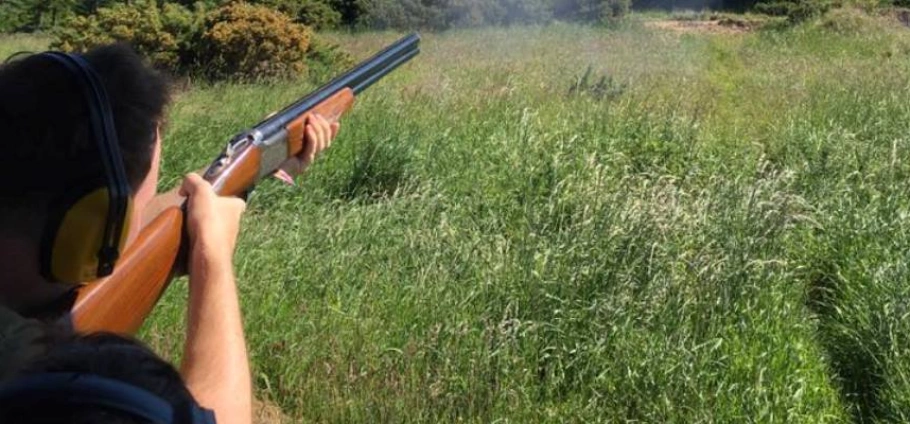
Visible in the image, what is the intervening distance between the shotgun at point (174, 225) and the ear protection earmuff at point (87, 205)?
0.31 feet

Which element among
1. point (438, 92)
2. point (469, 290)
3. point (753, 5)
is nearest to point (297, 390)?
point (469, 290)

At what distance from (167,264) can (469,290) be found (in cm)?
285

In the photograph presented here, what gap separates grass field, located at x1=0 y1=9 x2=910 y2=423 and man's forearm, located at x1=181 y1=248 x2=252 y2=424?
2132mm

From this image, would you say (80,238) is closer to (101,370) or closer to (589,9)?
(101,370)

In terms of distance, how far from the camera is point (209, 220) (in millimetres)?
1889

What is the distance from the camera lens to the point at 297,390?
4.05m

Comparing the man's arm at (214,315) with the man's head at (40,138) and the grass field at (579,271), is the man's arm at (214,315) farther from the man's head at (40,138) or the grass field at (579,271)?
the grass field at (579,271)

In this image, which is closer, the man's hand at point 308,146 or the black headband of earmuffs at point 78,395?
the black headband of earmuffs at point 78,395

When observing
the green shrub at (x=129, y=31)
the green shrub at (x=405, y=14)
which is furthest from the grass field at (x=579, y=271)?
the green shrub at (x=405, y=14)

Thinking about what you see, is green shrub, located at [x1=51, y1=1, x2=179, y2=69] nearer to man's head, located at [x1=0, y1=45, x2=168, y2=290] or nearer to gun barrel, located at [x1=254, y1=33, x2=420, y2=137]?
gun barrel, located at [x1=254, y1=33, x2=420, y2=137]

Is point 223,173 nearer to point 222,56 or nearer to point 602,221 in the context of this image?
point 602,221

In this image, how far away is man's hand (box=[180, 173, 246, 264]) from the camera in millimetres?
1819

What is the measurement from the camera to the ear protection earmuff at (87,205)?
1458 mm

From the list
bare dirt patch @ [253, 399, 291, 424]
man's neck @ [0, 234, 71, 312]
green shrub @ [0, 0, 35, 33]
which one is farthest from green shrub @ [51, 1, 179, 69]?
green shrub @ [0, 0, 35, 33]
